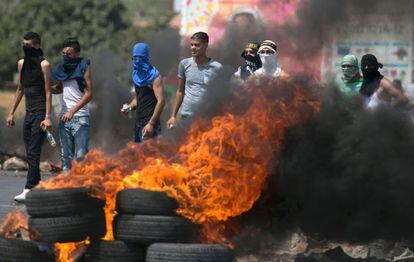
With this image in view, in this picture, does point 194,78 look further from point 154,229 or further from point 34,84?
point 154,229

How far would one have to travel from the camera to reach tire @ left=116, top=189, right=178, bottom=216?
7508 mm

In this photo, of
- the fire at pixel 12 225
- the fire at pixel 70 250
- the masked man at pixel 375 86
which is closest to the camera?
the fire at pixel 70 250

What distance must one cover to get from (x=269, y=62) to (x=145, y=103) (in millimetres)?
1463

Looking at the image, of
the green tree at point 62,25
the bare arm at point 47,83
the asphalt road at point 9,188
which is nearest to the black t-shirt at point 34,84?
the bare arm at point 47,83

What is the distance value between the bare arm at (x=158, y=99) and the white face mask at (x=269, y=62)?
3.79ft

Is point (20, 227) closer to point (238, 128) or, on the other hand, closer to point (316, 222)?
point (238, 128)

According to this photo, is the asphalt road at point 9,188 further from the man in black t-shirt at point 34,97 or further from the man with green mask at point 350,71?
the man with green mask at point 350,71

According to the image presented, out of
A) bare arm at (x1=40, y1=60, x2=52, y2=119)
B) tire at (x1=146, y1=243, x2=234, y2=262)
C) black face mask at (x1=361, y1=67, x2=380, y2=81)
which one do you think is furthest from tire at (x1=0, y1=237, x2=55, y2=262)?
black face mask at (x1=361, y1=67, x2=380, y2=81)

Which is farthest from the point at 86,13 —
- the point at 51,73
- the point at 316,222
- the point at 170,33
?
the point at 316,222

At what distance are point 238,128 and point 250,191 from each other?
0.53 meters

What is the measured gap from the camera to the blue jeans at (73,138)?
11.0 meters

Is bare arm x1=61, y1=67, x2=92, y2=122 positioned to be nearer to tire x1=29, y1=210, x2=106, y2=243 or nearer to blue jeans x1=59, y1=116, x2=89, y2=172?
blue jeans x1=59, y1=116, x2=89, y2=172

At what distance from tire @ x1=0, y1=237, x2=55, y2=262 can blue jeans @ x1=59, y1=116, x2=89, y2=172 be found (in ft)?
11.8

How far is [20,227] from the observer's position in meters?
7.93
